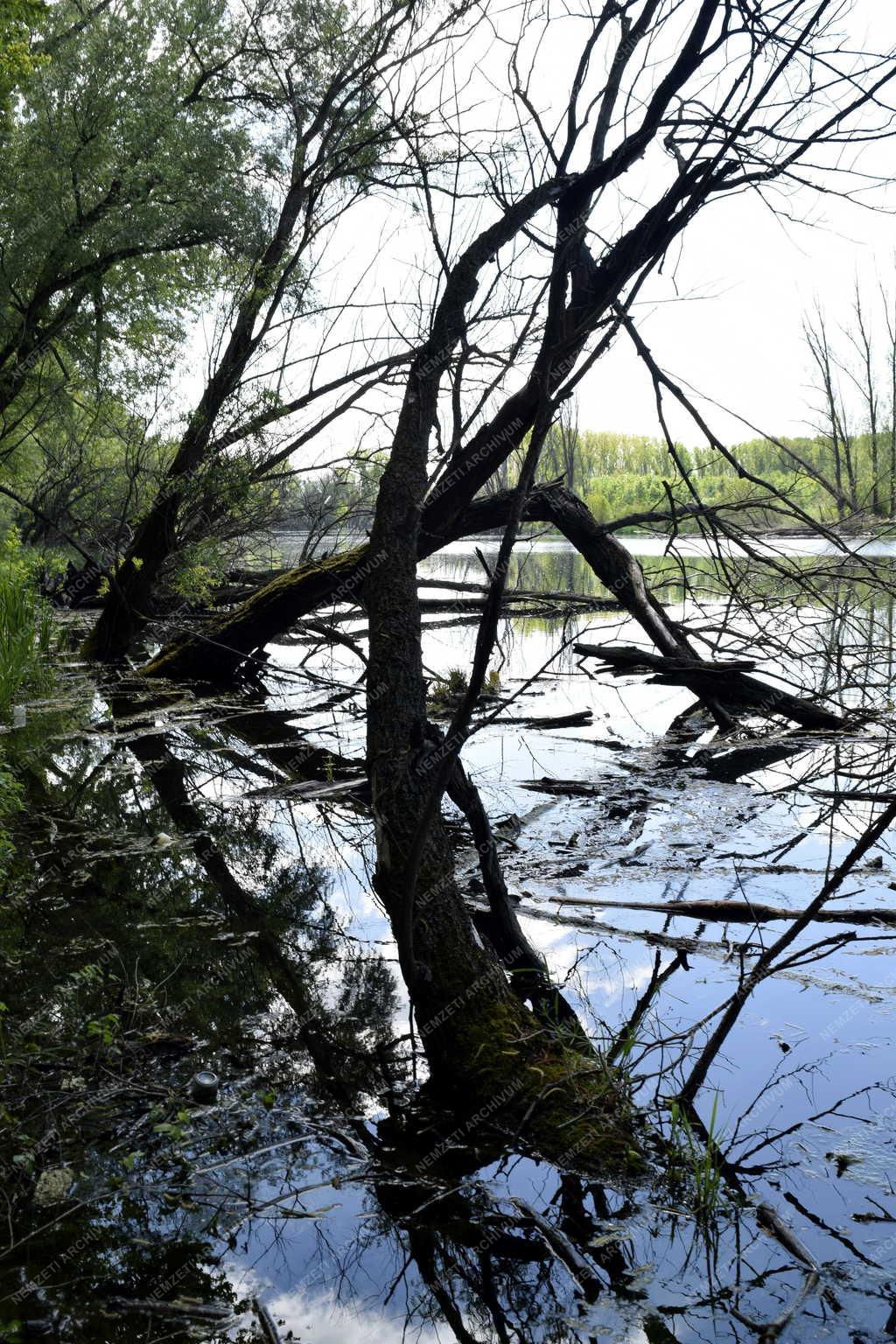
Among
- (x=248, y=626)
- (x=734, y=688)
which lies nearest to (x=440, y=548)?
(x=734, y=688)

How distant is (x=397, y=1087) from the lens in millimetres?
3205

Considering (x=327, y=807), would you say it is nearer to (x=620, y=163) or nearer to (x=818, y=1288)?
(x=620, y=163)

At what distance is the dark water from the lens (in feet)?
7.48

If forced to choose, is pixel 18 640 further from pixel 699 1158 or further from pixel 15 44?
pixel 699 1158

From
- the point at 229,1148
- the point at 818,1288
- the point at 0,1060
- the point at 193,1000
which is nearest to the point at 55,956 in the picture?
the point at 193,1000

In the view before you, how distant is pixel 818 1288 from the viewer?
2.27 m

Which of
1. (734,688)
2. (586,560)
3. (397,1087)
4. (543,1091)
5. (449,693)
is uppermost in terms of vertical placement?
(586,560)

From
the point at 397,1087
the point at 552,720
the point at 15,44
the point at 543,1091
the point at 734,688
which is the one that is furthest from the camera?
the point at 15,44

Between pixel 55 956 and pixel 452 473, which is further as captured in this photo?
pixel 452 473

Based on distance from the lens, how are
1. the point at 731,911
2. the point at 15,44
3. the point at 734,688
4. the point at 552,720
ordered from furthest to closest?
the point at 15,44 → the point at 552,720 → the point at 734,688 → the point at 731,911

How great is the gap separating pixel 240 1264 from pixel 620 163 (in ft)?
12.0

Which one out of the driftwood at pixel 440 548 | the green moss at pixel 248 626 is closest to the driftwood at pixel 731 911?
the driftwood at pixel 440 548

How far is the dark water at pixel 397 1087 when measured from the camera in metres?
2.28

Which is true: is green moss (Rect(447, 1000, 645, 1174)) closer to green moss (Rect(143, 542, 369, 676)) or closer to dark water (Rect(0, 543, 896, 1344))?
dark water (Rect(0, 543, 896, 1344))
